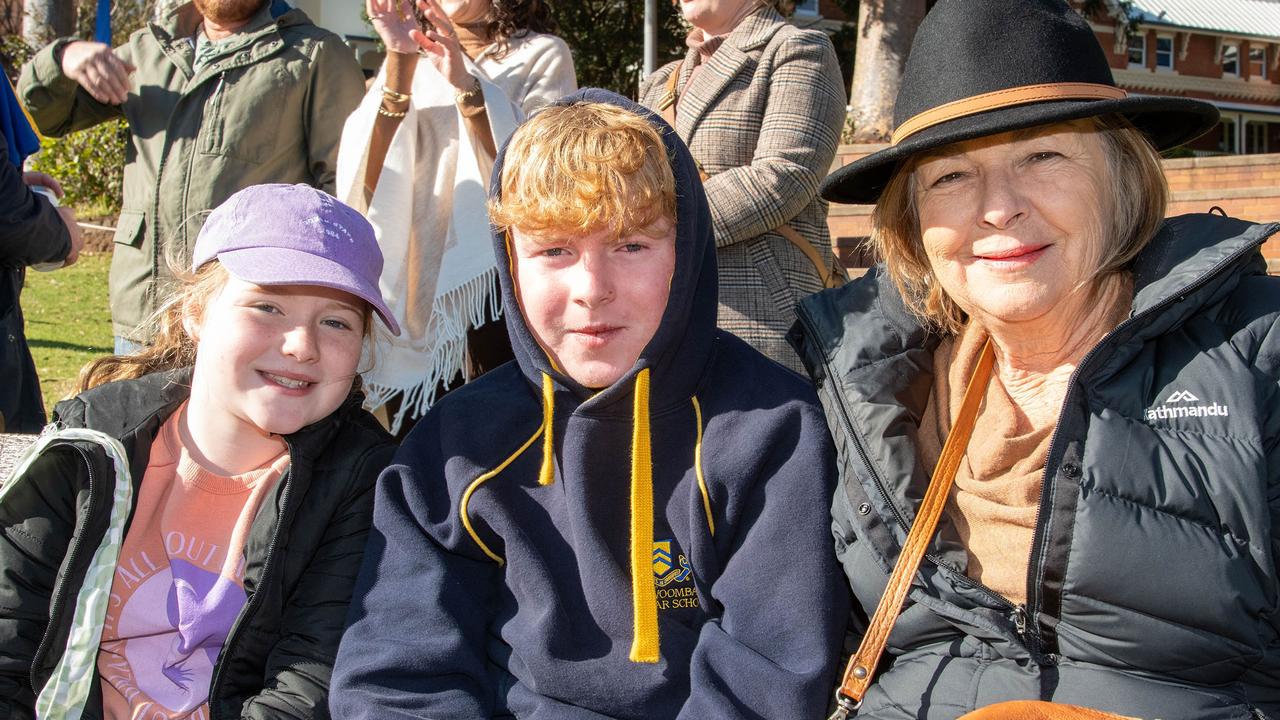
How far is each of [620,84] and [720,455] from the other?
1583 centimetres

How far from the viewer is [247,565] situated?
7.95 ft

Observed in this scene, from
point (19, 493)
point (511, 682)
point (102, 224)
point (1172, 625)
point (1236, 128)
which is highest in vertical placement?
point (19, 493)

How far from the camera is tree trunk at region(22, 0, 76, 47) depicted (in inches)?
638

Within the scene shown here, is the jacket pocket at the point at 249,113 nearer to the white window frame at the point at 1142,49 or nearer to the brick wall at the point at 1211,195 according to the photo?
the brick wall at the point at 1211,195

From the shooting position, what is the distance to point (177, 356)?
9.37ft

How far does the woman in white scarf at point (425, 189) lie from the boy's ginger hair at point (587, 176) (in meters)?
0.97

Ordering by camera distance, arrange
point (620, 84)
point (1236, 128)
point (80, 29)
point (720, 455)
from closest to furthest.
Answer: point (720, 455) → point (620, 84) → point (80, 29) → point (1236, 128)

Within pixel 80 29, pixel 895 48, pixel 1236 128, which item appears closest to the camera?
pixel 895 48

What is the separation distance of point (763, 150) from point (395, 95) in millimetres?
1138

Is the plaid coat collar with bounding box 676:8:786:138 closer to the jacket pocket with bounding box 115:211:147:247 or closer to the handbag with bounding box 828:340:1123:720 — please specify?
the handbag with bounding box 828:340:1123:720

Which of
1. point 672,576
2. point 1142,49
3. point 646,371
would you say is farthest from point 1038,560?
point 1142,49

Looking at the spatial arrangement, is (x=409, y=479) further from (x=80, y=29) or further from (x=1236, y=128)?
(x=1236, y=128)

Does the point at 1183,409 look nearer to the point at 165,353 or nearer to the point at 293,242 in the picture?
the point at 293,242

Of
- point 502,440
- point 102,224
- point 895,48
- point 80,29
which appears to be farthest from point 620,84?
point 502,440
